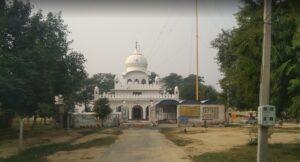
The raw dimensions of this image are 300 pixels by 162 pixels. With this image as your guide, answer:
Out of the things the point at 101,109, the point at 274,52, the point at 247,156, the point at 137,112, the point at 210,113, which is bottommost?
the point at 247,156

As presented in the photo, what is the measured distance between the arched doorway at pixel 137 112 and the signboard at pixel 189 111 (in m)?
18.2

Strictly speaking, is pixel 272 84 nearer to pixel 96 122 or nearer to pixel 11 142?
pixel 11 142

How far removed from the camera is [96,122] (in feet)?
181

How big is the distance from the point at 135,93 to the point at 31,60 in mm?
40058

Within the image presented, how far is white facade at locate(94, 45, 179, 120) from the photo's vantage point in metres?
68.6

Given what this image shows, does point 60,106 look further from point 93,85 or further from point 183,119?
point 93,85

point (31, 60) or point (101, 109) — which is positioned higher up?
point (31, 60)

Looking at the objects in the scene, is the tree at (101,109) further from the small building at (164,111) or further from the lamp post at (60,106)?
the small building at (164,111)

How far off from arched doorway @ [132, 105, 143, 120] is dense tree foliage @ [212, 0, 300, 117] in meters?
48.1

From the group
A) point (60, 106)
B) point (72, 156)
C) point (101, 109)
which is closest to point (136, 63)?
point (101, 109)

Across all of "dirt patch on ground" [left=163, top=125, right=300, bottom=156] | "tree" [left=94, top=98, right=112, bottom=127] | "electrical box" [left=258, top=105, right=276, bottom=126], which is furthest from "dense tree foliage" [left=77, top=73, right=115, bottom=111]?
"electrical box" [left=258, top=105, right=276, bottom=126]

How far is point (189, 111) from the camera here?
5284cm

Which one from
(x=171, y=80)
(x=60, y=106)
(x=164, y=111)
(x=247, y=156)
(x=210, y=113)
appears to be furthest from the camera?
(x=171, y=80)

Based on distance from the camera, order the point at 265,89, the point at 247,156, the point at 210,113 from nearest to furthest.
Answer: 1. the point at 265,89
2. the point at 247,156
3. the point at 210,113
